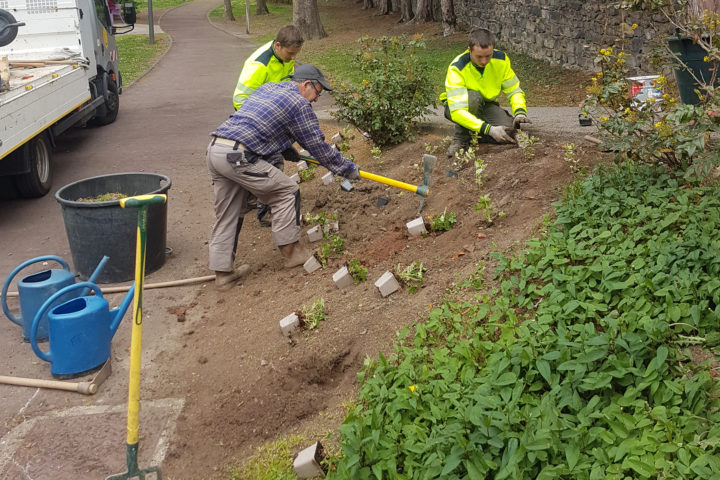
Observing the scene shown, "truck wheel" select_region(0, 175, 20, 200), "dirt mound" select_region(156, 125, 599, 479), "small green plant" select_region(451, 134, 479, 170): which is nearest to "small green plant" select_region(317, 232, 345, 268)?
"dirt mound" select_region(156, 125, 599, 479)

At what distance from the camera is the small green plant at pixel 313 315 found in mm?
4730

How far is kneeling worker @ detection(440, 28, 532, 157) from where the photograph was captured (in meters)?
6.51

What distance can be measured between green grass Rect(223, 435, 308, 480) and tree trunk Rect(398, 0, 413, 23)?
22215mm

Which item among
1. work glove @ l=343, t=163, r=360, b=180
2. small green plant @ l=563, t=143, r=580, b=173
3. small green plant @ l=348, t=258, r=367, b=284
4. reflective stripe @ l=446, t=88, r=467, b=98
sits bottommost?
small green plant @ l=348, t=258, r=367, b=284

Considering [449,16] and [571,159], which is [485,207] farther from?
[449,16]

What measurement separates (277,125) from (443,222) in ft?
4.83

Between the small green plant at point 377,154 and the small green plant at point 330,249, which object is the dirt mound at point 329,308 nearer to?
the small green plant at point 330,249

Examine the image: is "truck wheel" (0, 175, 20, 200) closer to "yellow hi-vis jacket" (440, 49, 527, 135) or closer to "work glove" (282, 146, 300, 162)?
"work glove" (282, 146, 300, 162)

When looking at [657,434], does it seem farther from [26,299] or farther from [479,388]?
[26,299]

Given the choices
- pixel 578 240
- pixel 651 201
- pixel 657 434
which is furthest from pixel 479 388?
pixel 651 201

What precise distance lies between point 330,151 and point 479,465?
3261 mm

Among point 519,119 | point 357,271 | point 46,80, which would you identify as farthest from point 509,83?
point 46,80

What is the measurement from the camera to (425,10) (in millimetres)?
23516

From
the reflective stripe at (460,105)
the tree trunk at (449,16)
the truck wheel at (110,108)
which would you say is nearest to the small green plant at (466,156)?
the reflective stripe at (460,105)
